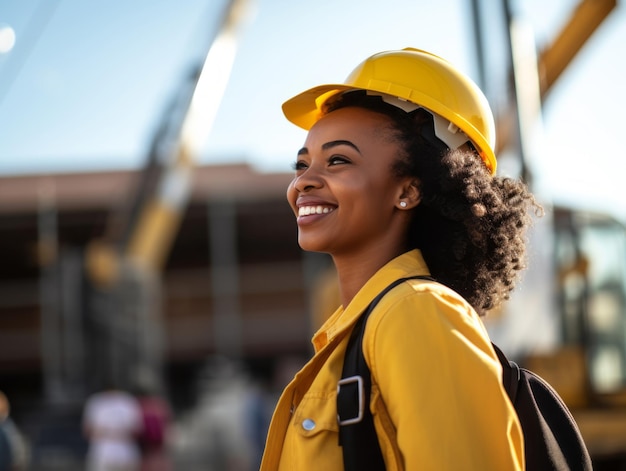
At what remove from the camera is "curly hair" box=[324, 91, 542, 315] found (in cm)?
212

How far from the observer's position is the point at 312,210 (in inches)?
85.0

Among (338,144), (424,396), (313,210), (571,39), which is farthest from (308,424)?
(571,39)

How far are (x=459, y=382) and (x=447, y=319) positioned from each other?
5.1 inches

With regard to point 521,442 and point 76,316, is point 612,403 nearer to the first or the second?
point 521,442

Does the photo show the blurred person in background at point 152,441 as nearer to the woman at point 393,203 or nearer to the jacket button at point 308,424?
the woman at point 393,203

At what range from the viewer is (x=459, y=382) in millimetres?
1637

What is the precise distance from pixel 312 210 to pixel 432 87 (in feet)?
1.29

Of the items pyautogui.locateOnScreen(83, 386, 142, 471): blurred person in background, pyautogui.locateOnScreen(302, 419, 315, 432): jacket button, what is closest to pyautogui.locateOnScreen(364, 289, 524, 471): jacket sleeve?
pyautogui.locateOnScreen(302, 419, 315, 432): jacket button

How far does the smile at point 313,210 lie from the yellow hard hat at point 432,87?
0.95 ft

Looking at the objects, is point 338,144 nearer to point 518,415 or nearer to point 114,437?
point 518,415

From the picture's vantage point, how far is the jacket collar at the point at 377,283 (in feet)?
6.31

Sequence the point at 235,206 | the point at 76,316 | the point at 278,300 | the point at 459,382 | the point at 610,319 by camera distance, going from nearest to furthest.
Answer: the point at 459,382
the point at 610,319
the point at 76,316
the point at 235,206
the point at 278,300

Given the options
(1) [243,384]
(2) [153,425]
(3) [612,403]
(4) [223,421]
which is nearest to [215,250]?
(1) [243,384]

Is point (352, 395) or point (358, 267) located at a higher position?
point (358, 267)
